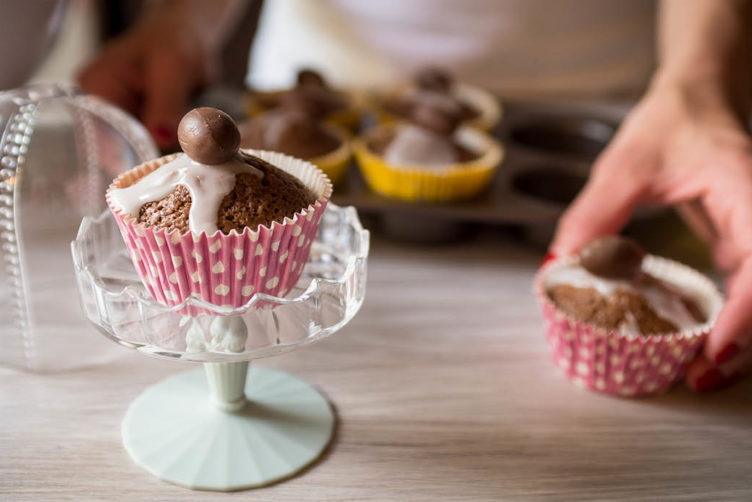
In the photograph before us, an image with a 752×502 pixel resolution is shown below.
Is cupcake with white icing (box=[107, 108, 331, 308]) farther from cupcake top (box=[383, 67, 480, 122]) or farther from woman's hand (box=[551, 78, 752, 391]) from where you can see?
cupcake top (box=[383, 67, 480, 122])

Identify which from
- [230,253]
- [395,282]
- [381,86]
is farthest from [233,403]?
[381,86]

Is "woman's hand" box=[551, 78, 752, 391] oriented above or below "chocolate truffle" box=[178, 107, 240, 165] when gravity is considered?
below

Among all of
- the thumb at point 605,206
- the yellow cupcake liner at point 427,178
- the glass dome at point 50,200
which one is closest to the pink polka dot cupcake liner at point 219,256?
the glass dome at point 50,200

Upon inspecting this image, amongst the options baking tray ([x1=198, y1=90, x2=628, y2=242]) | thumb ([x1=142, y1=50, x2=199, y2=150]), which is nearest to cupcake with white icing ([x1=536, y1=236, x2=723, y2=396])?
baking tray ([x1=198, y1=90, x2=628, y2=242])

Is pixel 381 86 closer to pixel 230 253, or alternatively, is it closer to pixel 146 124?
pixel 146 124

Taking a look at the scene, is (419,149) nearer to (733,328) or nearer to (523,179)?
(523,179)

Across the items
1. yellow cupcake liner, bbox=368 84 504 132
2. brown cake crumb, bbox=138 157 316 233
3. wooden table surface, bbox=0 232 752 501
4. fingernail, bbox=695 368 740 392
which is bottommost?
wooden table surface, bbox=0 232 752 501

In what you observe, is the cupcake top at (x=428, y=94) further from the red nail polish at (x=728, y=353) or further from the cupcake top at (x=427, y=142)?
the red nail polish at (x=728, y=353)

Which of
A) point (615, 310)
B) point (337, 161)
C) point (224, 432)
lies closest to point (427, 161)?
point (337, 161)
